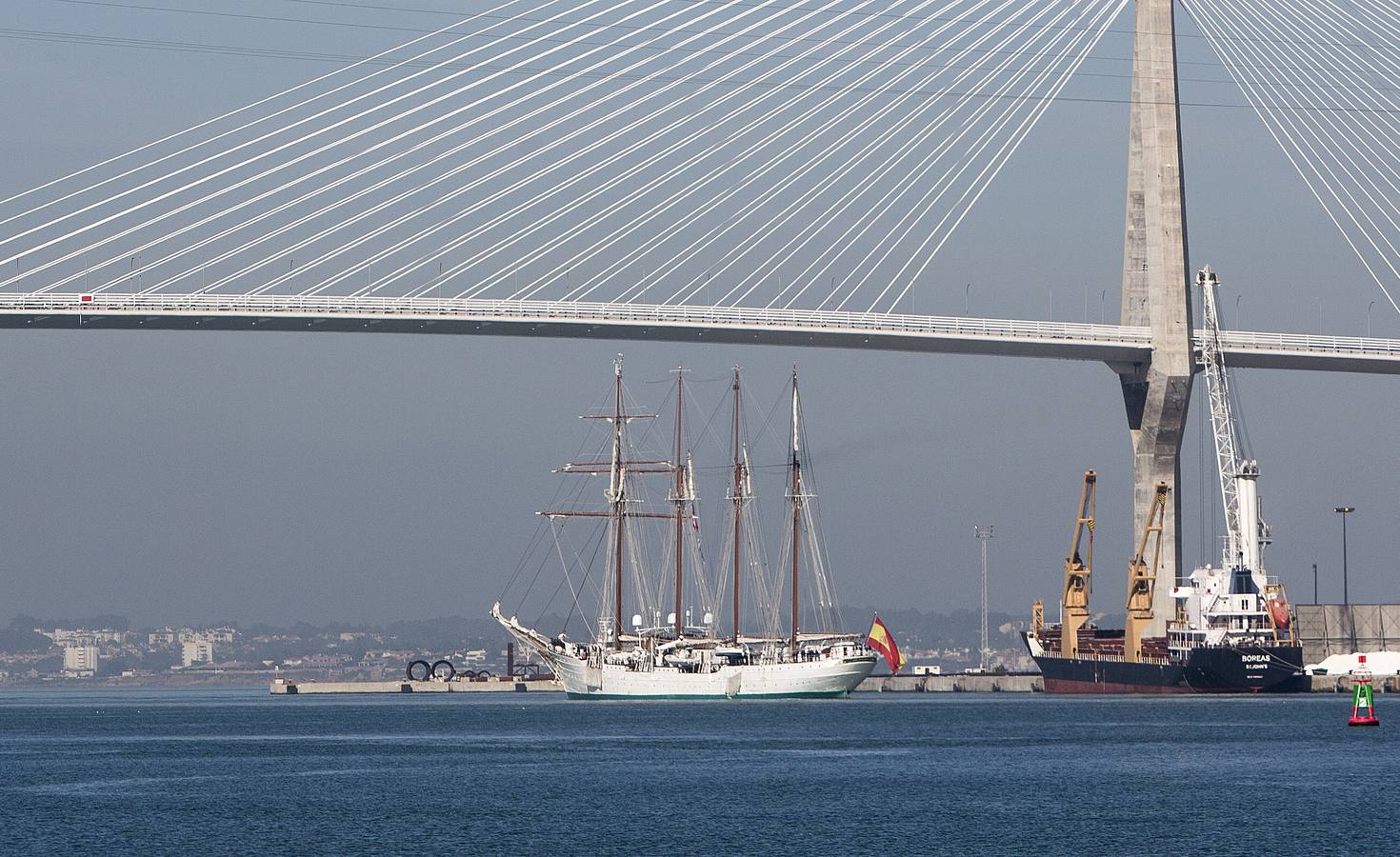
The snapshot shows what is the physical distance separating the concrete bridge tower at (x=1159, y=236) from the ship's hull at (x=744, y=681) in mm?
15974

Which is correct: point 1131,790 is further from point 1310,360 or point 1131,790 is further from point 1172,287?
point 1310,360

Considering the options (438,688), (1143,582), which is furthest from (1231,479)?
(438,688)

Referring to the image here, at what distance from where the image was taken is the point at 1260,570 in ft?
250

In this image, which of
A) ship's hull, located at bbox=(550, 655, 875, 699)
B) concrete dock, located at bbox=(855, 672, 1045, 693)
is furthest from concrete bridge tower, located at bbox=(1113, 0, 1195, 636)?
concrete dock, located at bbox=(855, 672, 1045, 693)

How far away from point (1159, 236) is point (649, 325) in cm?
1570

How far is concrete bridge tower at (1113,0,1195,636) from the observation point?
65062 mm

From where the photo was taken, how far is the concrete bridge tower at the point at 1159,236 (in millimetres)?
65062

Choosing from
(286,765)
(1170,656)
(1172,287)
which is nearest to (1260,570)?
(1170,656)

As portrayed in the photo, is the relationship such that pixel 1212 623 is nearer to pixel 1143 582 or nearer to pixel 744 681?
pixel 1143 582

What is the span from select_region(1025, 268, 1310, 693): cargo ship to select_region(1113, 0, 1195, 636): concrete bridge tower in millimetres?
2545

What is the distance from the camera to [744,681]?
78.4 meters

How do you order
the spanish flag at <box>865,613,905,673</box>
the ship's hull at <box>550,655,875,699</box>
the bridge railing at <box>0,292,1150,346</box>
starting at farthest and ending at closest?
the spanish flag at <box>865,613,905,673</box> → the ship's hull at <box>550,655,875,699</box> → the bridge railing at <box>0,292,1150,346</box>

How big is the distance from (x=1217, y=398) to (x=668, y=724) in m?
23.9

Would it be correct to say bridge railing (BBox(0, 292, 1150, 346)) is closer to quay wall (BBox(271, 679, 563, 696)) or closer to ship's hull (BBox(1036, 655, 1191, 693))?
ship's hull (BBox(1036, 655, 1191, 693))
